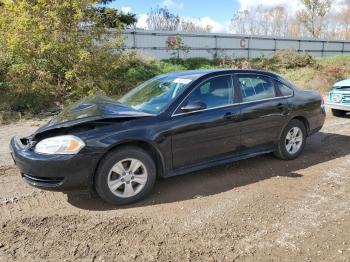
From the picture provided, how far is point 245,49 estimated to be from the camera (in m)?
27.5

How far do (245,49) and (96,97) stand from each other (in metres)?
23.5

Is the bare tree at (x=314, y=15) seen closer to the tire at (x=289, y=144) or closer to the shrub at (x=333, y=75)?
A: the shrub at (x=333, y=75)

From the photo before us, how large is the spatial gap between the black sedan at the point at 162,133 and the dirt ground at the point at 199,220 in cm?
32

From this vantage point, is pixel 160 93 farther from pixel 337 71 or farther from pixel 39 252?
pixel 337 71

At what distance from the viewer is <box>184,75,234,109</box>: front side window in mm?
5066

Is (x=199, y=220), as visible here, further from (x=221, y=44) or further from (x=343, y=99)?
(x=221, y=44)

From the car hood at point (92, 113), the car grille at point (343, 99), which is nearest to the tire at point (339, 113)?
the car grille at point (343, 99)

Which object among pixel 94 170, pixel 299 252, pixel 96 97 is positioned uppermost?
pixel 96 97

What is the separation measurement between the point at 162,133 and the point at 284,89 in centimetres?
254

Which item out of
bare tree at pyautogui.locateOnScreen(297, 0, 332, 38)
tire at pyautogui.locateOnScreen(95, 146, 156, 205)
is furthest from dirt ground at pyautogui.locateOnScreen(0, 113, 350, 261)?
bare tree at pyautogui.locateOnScreen(297, 0, 332, 38)

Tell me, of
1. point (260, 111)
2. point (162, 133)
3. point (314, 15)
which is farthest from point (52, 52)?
point (314, 15)

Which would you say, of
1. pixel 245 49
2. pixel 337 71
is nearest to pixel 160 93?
pixel 337 71

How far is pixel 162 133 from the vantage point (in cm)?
466

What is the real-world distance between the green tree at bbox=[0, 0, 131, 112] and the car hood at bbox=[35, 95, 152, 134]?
6.03 m
